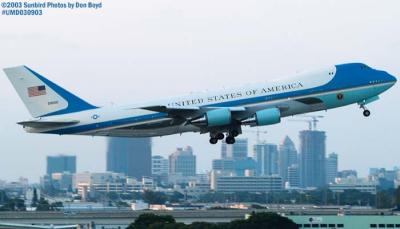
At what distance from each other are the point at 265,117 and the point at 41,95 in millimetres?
16332

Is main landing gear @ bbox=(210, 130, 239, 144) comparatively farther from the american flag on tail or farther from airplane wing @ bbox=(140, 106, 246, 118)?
the american flag on tail

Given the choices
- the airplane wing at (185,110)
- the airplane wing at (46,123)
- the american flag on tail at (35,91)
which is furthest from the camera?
the american flag on tail at (35,91)

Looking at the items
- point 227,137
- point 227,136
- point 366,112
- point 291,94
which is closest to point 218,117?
point 227,137

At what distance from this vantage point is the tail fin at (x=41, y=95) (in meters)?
83.4

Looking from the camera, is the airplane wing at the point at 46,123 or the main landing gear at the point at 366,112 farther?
the main landing gear at the point at 366,112

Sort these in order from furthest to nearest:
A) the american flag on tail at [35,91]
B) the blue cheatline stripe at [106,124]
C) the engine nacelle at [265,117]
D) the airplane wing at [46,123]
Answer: the american flag on tail at [35,91] → the blue cheatline stripe at [106,124] → the engine nacelle at [265,117] → the airplane wing at [46,123]

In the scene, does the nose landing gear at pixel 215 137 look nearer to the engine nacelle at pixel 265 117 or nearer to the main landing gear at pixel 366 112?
the engine nacelle at pixel 265 117

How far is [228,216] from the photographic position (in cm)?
13775

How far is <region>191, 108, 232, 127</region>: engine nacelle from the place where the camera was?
81.1 metres

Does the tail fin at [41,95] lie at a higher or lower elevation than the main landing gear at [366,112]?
higher

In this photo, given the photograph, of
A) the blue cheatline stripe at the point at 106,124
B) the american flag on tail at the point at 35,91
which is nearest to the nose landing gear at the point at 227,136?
the blue cheatline stripe at the point at 106,124

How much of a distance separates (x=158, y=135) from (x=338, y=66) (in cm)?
1381

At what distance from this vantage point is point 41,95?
8394cm

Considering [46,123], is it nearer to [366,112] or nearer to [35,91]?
[35,91]
